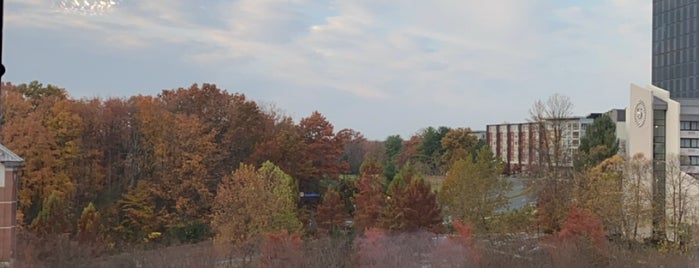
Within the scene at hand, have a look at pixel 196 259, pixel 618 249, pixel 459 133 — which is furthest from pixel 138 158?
pixel 459 133

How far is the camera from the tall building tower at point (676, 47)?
23547 millimetres

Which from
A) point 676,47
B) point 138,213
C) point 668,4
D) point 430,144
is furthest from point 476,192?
point 668,4

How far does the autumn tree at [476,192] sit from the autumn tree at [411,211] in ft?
1.09

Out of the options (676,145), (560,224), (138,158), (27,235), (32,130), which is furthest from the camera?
(138,158)

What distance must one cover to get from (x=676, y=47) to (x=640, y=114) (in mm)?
14639

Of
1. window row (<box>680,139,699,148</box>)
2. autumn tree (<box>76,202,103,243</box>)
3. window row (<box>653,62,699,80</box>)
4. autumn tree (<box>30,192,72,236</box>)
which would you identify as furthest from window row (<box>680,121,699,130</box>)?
window row (<box>653,62,699,80</box>)

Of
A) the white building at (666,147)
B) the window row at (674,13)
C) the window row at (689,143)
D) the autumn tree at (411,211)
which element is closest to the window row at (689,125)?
the white building at (666,147)

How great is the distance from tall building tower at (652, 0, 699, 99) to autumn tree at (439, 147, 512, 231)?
16113mm

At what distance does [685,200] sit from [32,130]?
9.81 meters

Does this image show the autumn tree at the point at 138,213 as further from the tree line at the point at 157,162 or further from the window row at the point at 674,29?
the window row at the point at 674,29

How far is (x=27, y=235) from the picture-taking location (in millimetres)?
8594

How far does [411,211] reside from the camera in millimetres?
9938

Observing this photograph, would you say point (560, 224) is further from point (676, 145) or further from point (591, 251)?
point (676, 145)

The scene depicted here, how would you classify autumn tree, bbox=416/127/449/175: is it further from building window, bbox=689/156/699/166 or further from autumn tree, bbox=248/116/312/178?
building window, bbox=689/156/699/166
